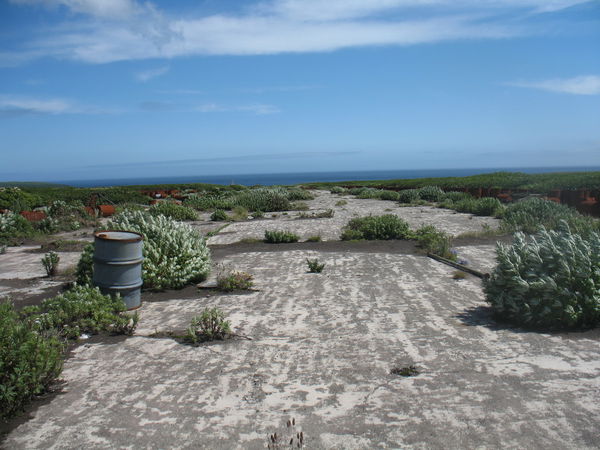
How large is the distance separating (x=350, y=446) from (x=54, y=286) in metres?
6.36

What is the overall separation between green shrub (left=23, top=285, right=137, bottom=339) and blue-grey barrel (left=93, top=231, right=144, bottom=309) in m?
0.45

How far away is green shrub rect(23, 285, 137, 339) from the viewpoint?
513 centimetres

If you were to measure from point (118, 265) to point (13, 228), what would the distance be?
30.3ft

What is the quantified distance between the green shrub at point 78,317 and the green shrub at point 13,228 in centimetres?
832

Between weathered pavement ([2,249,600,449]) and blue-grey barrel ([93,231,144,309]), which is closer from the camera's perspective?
weathered pavement ([2,249,600,449])

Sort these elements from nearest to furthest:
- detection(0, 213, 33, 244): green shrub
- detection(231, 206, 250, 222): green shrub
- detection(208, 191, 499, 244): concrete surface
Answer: detection(0, 213, 33, 244): green shrub, detection(208, 191, 499, 244): concrete surface, detection(231, 206, 250, 222): green shrub

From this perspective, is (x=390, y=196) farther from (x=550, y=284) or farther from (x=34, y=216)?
(x=550, y=284)

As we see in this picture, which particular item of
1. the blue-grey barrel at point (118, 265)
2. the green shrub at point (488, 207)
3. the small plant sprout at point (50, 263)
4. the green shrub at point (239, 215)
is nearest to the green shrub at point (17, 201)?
the green shrub at point (239, 215)

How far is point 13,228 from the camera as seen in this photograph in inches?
522

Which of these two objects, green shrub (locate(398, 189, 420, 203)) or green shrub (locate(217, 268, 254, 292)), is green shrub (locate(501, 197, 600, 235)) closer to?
green shrub (locate(217, 268, 254, 292))

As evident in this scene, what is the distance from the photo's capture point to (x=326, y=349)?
4707mm

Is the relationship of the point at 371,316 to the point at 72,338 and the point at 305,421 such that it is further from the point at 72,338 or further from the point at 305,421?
the point at 72,338

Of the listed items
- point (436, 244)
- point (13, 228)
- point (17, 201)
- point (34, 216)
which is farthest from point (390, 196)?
point (13, 228)

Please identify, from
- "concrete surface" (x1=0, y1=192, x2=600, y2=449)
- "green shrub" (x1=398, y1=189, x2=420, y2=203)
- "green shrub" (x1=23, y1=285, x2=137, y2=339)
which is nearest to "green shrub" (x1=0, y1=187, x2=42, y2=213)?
"green shrub" (x1=23, y1=285, x2=137, y2=339)
